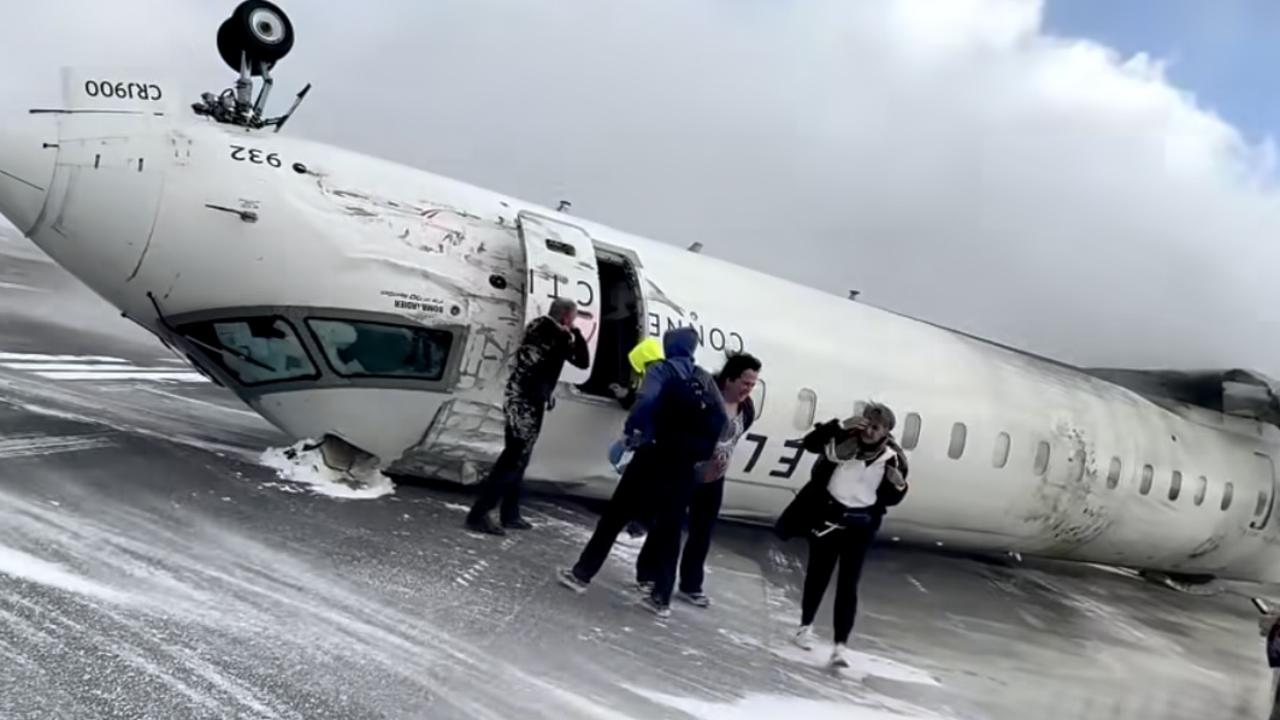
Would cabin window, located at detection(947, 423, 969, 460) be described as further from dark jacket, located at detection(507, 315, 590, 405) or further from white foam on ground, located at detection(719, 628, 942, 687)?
dark jacket, located at detection(507, 315, 590, 405)

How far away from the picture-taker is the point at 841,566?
618cm

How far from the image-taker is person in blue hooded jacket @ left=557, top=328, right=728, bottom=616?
614cm

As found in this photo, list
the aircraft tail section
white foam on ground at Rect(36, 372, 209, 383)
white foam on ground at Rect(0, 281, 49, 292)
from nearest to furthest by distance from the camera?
white foam on ground at Rect(36, 372, 209, 383) → the aircraft tail section → white foam on ground at Rect(0, 281, 49, 292)

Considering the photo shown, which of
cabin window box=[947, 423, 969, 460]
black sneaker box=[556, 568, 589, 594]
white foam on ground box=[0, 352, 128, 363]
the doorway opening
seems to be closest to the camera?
black sneaker box=[556, 568, 589, 594]

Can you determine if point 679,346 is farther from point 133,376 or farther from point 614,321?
point 133,376

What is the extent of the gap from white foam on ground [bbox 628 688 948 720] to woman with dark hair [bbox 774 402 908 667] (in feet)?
2.12

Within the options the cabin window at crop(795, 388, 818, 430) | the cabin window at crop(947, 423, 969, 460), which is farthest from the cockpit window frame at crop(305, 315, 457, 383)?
the cabin window at crop(947, 423, 969, 460)

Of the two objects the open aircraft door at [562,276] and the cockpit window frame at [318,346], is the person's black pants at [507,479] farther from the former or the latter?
the open aircraft door at [562,276]

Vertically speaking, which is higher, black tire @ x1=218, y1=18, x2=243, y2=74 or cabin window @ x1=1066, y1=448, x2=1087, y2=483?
black tire @ x1=218, y1=18, x2=243, y2=74

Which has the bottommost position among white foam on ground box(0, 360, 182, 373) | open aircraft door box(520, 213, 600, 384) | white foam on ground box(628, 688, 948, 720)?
white foam on ground box(628, 688, 948, 720)

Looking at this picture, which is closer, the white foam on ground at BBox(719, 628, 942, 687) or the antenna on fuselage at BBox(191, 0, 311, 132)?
the white foam on ground at BBox(719, 628, 942, 687)

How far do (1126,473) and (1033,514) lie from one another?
1.40 m

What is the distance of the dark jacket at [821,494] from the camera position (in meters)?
6.05

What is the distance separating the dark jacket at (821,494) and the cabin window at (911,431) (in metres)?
3.53
